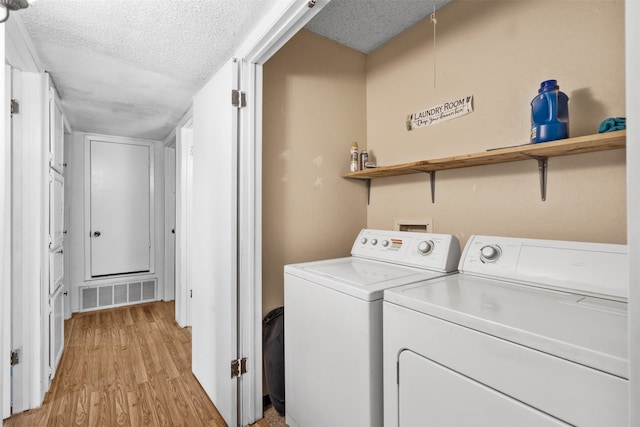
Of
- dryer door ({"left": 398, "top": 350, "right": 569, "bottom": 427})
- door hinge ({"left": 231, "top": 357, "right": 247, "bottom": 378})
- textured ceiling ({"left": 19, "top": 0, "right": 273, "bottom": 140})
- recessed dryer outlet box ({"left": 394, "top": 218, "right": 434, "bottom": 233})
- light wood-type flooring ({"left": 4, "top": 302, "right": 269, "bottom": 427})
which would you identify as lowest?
light wood-type flooring ({"left": 4, "top": 302, "right": 269, "bottom": 427})

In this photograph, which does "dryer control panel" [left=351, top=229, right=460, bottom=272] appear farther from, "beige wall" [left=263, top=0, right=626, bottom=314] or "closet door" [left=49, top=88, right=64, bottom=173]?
"closet door" [left=49, top=88, right=64, bottom=173]

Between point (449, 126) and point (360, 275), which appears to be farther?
point (449, 126)

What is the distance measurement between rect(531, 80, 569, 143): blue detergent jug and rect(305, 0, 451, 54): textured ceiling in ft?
2.89

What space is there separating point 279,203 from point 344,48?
4.02 feet

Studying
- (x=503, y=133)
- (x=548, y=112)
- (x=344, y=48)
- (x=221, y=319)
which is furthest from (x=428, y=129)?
(x=221, y=319)

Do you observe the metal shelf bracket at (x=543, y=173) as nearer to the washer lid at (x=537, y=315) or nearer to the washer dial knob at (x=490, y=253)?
the washer dial knob at (x=490, y=253)

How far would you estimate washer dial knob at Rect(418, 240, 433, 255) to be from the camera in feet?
5.04

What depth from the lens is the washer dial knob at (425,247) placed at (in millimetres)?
1536

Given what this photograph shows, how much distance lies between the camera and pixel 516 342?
0.78 metres

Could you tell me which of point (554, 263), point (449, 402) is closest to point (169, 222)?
point (449, 402)

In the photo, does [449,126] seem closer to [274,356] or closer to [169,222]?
[274,356]

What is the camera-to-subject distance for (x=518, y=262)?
126 cm

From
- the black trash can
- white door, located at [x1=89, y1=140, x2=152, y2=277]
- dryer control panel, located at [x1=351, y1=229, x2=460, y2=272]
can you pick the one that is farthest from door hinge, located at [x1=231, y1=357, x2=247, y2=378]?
white door, located at [x1=89, y1=140, x2=152, y2=277]

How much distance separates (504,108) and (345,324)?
1.31m
